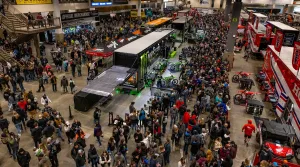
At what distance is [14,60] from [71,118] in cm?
1082

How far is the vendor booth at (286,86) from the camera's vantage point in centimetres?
1241

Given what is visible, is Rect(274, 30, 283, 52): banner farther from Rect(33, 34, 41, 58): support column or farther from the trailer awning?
Rect(33, 34, 41, 58): support column

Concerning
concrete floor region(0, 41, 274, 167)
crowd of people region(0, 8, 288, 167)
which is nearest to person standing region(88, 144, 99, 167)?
crowd of people region(0, 8, 288, 167)

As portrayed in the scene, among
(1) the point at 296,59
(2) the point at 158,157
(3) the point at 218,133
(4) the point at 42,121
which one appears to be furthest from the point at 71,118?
(1) the point at 296,59

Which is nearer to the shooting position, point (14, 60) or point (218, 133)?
point (218, 133)

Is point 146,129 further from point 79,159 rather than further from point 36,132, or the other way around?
point 36,132

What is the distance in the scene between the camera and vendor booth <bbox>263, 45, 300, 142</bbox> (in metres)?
12.4

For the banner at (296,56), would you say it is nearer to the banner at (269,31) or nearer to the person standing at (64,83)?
the banner at (269,31)

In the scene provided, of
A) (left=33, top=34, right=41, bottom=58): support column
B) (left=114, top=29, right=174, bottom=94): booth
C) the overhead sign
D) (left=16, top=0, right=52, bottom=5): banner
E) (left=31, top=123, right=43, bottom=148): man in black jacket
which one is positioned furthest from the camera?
the overhead sign

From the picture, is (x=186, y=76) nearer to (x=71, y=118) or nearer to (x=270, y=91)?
(x=270, y=91)

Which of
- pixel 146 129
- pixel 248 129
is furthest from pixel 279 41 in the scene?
pixel 146 129

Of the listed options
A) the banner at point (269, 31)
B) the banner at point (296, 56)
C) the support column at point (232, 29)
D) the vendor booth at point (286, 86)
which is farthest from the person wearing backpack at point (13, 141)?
the banner at point (269, 31)

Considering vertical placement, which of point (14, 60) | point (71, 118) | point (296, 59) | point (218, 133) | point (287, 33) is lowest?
point (71, 118)

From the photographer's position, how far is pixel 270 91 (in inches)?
675
